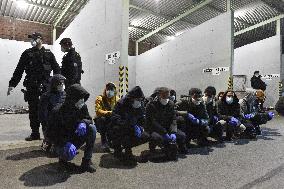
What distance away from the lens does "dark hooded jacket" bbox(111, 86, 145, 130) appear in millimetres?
4281

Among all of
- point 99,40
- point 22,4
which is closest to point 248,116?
point 99,40

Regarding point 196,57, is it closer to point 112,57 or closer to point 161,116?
point 112,57

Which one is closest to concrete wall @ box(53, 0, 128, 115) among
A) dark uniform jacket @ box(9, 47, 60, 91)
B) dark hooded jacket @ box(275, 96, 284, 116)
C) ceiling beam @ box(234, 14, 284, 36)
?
dark uniform jacket @ box(9, 47, 60, 91)

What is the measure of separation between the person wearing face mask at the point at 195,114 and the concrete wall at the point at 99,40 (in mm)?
2309

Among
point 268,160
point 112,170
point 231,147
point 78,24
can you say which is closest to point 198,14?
→ point 78,24

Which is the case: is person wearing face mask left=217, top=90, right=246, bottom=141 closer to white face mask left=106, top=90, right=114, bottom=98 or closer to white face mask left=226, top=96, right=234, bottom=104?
white face mask left=226, top=96, right=234, bottom=104

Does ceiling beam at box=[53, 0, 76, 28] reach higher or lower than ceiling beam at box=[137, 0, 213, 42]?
higher

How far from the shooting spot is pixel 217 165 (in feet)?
13.6

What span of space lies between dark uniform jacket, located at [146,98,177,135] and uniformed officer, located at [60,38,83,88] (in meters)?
1.65

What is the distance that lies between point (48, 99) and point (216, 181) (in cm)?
277

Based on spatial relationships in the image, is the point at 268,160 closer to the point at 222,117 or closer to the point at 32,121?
the point at 222,117

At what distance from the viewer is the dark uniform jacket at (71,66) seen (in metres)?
5.31

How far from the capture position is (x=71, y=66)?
533 cm

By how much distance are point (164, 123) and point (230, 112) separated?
2.39m
